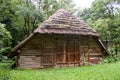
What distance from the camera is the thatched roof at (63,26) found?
1794 centimetres

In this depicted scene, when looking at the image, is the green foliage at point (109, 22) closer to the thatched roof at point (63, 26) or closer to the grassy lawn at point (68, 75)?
the thatched roof at point (63, 26)

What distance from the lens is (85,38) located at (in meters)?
20.1

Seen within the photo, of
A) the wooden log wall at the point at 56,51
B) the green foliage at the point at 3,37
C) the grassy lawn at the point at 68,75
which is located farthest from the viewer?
the wooden log wall at the point at 56,51

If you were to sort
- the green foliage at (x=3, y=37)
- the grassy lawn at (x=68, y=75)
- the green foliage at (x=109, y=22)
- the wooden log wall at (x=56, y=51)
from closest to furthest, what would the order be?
the grassy lawn at (x=68, y=75) < the green foliage at (x=3, y=37) < the wooden log wall at (x=56, y=51) < the green foliage at (x=109, y=22)

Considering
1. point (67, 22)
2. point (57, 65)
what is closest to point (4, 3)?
point (67, 22)

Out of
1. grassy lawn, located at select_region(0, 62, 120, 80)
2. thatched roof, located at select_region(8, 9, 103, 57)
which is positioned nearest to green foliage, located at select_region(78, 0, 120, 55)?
thatched roof, located at select_region(8, 9, 103, 57)

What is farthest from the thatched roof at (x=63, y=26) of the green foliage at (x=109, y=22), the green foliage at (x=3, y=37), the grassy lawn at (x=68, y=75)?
the green foliage at (x=109, y=22)

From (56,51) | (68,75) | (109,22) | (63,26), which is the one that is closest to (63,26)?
(63,26)

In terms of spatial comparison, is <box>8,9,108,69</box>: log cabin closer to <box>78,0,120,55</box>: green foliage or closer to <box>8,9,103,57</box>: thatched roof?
<box>8,9,103,57</box>: thatched roof

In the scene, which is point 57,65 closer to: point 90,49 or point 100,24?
point 90,49

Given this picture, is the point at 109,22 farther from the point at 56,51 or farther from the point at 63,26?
the point at 56,51

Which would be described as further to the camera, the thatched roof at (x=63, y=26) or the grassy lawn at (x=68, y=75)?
the thatched roof at (x=63, y=26)

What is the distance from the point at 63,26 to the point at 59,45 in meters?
1.66

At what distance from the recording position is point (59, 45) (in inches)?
738
